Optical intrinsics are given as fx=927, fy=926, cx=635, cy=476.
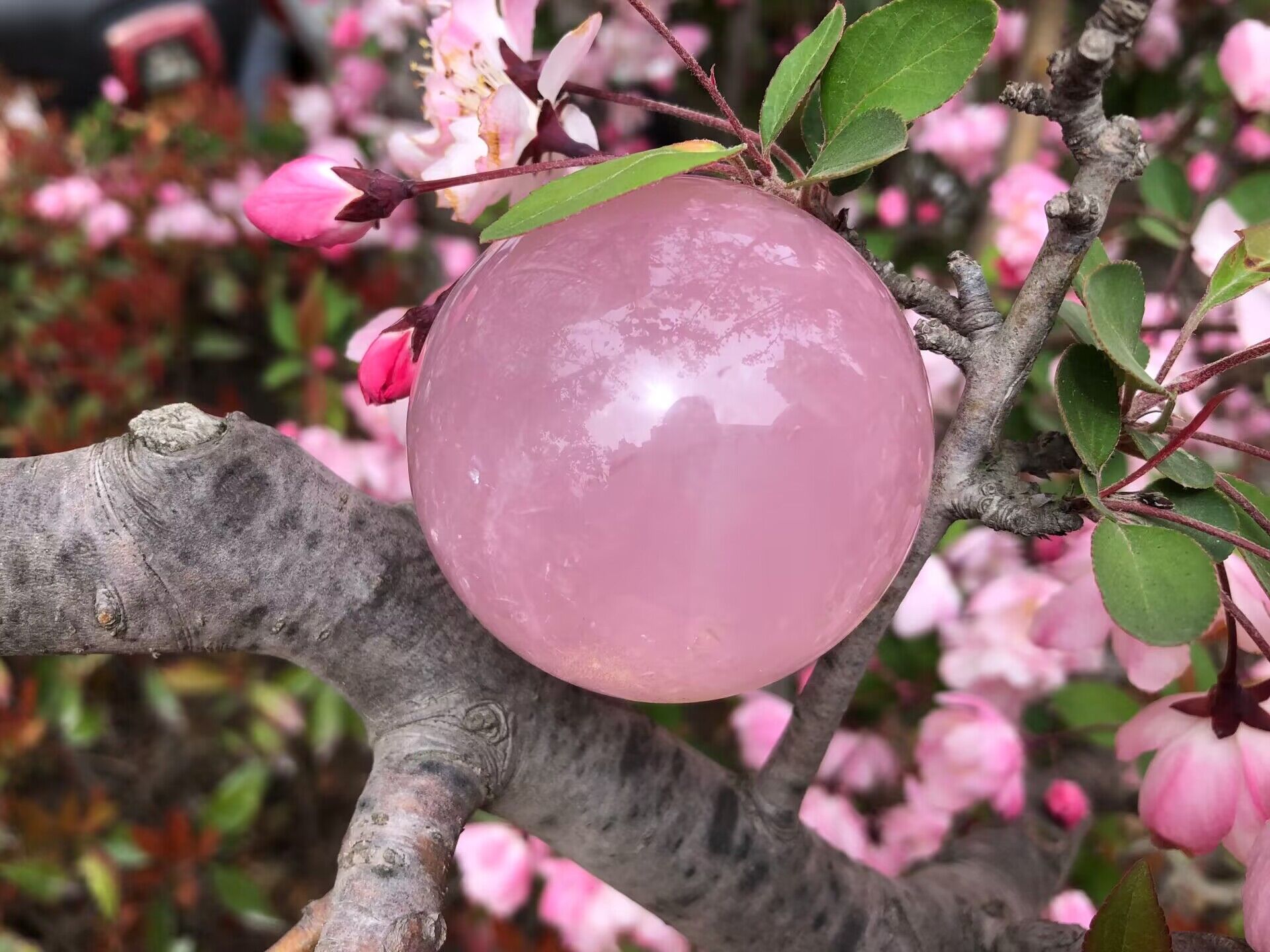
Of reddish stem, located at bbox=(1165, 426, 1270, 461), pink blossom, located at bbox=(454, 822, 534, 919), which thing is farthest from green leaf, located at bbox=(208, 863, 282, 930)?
reddish stem, located at bbox=(1165, 426, 1270, 461)

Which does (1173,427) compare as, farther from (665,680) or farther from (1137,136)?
(665,680)

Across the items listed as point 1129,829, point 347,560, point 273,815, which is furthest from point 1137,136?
point 273,815

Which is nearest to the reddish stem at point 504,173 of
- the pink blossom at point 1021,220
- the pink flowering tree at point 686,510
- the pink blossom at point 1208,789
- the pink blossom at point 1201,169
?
the pink flowering tree at point 686,510

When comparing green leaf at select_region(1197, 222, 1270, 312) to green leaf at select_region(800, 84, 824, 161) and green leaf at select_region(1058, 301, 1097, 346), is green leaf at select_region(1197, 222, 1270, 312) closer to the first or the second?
green leaf at select_region(1058, 301, 1097, 346)

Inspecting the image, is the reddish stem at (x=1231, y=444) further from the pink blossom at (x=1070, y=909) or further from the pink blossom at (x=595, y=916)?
the pink blossom at (x=595, y=916)

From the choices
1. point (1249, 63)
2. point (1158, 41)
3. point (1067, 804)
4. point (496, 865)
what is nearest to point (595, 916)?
point (496, 865)
